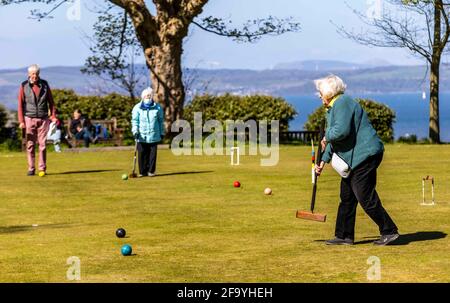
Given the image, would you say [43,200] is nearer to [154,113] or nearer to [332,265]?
[154,113]

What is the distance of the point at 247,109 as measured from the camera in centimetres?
3838

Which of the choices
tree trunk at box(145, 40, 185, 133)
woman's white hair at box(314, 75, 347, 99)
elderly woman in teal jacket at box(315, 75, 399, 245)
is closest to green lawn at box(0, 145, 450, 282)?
elderly woman in teal jacket at box(315, 75, 399, 245)

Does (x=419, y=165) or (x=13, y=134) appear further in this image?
(x=13, y=134)

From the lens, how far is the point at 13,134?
3659 cm

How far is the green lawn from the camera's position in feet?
34.5

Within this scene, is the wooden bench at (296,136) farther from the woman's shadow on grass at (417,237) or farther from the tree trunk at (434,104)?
the woman's shadow on grass at (417,237)

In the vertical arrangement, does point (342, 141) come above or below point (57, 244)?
above

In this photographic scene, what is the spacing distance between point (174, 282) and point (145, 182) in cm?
1065

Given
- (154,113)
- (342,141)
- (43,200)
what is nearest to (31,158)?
(154,113)

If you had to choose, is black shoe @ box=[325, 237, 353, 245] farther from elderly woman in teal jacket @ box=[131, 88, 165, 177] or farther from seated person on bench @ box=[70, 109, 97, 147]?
seated person on bench @ box=[70, 109, 97, 147]

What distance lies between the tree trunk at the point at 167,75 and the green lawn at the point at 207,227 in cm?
1125

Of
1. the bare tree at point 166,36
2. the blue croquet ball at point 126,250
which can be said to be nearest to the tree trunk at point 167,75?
the bare tree at point 166,36

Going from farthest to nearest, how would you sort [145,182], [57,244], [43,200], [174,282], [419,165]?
1. [419,165]
2. [145,182]
3. [43,200]
4. [57,244]
5. [174,282]

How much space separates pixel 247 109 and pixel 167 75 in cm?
445
